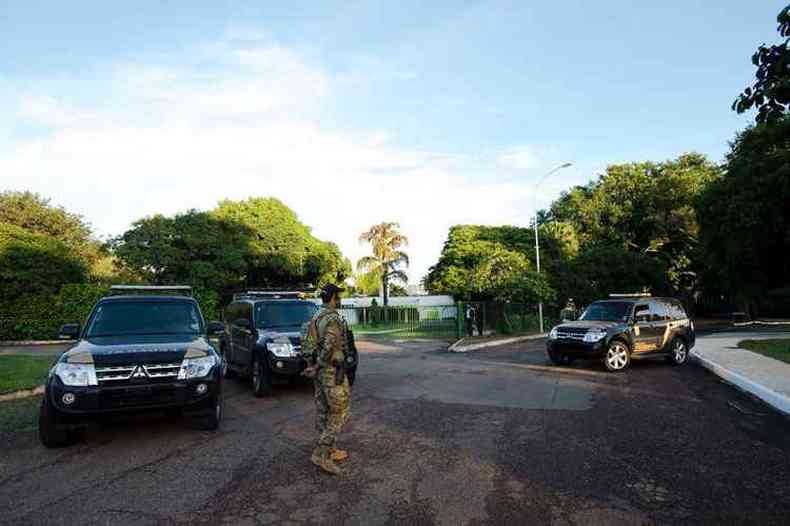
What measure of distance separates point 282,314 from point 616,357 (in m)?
8.20

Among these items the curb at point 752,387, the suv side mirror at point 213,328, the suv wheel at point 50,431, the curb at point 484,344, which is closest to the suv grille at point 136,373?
the suv wheel at point 50,431

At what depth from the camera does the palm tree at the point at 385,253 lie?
4741cm

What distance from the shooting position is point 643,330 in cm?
1460

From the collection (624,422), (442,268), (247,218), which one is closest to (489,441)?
(624,422)

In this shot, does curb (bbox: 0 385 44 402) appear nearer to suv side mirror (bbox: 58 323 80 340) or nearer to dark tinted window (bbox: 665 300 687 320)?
suv side mirror (bbox: 58 323 80 340)

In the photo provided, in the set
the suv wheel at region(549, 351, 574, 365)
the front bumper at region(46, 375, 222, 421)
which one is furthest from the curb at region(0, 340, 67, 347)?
the front bumper at region(46, 375, 222, 421)

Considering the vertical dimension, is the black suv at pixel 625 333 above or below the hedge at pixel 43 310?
below

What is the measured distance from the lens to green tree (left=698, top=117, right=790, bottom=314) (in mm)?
26562

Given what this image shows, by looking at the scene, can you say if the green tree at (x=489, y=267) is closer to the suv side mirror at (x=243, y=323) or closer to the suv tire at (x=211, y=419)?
the suv side mirror at (x=243, y=323)

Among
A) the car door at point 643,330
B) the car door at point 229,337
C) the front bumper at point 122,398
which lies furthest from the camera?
the car door at point 643,330

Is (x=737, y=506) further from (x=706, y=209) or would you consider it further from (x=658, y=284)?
(x=658, y=284)

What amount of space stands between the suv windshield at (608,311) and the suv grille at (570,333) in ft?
3.73

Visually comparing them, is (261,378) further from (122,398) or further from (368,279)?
Result: (368,279)

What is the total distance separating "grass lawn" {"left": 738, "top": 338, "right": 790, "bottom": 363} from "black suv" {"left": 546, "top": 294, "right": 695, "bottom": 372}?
86.9 inches
